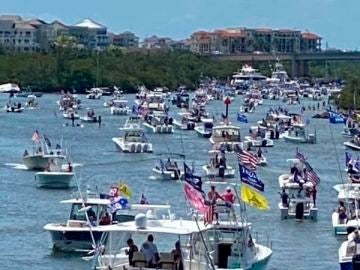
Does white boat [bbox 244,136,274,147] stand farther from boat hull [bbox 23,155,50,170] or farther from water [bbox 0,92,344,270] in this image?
boat hull [bbox 23,155,50,170]

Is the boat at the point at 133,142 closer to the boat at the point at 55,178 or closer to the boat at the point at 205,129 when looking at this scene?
the boat at the point at 205,129

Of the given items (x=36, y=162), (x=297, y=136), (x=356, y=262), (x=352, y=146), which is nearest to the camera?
(x=356, y=262)

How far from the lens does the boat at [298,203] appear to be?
58.1 m

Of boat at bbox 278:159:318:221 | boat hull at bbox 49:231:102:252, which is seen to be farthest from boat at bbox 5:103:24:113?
boat hull at bbox 49:231:102:252

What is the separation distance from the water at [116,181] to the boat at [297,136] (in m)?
0.57

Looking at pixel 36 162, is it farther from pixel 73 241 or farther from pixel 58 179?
pixel 73 241

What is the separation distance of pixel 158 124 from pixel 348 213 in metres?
64.6

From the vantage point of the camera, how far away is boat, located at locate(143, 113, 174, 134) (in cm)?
11819

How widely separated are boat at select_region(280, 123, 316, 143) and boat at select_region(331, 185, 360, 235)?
2000 inches

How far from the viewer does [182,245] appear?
36.0 m

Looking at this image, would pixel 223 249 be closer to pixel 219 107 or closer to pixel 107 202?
pixel 107 202

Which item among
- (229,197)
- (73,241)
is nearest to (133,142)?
(73,241)

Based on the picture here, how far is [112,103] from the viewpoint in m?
159

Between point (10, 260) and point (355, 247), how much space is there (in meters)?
11.6
